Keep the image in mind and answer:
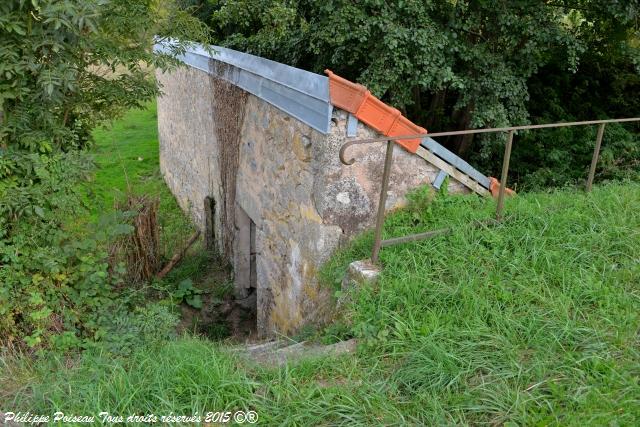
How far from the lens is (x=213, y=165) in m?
7.84

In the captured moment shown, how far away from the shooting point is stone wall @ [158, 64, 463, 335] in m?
4.17

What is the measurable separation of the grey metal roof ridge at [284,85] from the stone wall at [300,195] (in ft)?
0.34

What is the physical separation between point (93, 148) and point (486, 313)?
11.9ft

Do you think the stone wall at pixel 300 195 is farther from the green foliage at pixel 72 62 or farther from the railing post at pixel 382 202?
the green foliage at pixel 72 62

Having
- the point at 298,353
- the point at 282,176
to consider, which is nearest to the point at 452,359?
the point at 298,353

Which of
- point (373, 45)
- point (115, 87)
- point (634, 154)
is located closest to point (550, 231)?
point (373, 45)

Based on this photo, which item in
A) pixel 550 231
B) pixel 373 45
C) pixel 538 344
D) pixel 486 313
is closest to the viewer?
pixel 538 344

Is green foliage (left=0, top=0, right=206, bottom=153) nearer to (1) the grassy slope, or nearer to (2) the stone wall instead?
(1) the grassy slope

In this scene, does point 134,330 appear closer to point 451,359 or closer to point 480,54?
point 451,359

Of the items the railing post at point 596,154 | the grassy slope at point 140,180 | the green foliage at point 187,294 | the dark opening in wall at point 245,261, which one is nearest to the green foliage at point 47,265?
the grassy slope at point 140,180

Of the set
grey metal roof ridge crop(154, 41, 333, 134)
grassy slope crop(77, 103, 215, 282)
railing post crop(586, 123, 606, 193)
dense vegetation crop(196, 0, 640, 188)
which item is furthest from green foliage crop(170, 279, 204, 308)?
railing post crop(586, 123, 606, 193)

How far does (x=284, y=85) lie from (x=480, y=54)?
2.18m

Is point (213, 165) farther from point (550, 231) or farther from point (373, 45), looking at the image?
point (550, 231)

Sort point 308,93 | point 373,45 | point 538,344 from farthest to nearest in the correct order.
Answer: point 373,45 < point 308,93 < point 538,344
